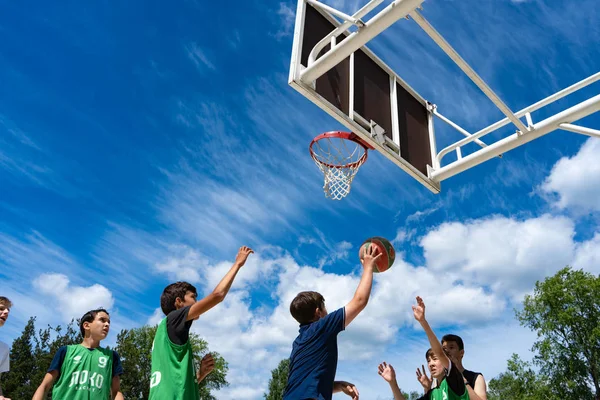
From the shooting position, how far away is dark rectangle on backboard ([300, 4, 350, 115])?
236 inches

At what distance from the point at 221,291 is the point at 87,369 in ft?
7.65

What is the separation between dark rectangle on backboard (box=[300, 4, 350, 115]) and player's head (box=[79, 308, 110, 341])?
350 cm

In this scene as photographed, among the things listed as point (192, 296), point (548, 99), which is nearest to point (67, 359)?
point (192, 296)

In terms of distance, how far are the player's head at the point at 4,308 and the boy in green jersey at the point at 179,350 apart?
2.71 m

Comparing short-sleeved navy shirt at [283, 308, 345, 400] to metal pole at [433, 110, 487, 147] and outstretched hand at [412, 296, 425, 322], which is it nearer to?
outstretched hand at [412, 296, 425, 322]

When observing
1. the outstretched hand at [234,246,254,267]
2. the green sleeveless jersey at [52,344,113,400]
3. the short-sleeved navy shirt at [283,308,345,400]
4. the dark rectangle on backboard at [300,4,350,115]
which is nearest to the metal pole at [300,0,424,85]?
the dark rectangle on backboard at [300,4,350,115]

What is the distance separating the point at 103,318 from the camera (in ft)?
17.7

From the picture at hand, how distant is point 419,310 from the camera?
4.14 metres

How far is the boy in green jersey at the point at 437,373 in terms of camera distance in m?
4.06

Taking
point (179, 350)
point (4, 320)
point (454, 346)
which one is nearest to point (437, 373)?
point (454, 346)

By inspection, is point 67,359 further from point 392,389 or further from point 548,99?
point 548,99

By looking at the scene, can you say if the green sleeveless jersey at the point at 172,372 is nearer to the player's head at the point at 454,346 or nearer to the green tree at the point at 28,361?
the player's head at the point at 454,346

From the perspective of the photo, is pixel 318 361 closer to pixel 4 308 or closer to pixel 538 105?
pixel 4 308

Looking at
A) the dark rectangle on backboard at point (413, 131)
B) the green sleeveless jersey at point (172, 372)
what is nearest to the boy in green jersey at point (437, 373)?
the green sleeveless jersey at point (172, 372)
